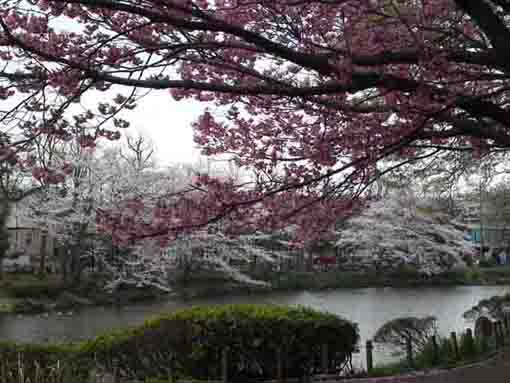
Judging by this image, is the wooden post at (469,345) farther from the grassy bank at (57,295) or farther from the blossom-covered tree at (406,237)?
the blossom-covered tree at (406,237)

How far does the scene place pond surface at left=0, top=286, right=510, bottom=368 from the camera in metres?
11.9

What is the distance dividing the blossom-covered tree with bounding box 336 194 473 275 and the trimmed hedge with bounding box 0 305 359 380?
16.9 m

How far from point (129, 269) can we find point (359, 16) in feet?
56.6

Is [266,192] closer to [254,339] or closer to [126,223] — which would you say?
[126,223]

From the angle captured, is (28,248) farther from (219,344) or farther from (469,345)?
(469,345)

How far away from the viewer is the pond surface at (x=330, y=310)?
11.9m

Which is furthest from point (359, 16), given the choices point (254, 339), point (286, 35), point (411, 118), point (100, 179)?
point (100, 179)

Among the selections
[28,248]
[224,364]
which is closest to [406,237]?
[224,364]

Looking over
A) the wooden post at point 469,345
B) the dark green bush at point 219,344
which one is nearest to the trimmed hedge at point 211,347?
the dark green bush at point 219,344

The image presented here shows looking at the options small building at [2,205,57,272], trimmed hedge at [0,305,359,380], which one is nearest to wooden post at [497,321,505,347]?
trimmed hedge at [0,305,359,380]

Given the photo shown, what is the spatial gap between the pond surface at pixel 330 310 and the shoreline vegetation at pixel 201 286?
82cm

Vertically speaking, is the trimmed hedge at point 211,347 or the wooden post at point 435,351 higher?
the trimmed hedge at point 211,347

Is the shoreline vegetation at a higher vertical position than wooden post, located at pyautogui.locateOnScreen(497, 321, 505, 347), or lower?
lower

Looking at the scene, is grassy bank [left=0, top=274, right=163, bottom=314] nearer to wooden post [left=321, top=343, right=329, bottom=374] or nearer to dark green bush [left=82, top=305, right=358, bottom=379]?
dark green bush [left=82, top=305, right=358, bottom=379]
